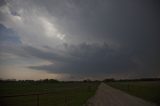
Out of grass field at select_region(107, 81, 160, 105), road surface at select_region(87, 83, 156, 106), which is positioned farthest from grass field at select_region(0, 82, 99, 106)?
grass field at select_region(107, 81, 160, 105)

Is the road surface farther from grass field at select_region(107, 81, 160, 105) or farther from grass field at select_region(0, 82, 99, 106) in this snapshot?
grass field at select_region(107, 81, 160, 105)

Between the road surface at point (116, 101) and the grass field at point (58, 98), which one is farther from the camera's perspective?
the grass field at point (58, 98)

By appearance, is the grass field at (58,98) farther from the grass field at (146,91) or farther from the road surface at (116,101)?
the grass field at (146,91)

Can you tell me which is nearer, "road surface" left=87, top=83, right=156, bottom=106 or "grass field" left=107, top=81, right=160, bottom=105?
"road surface" left=87, top=83, right=156, bottom=106

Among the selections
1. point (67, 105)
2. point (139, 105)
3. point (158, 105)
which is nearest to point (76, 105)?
point (67, 105)

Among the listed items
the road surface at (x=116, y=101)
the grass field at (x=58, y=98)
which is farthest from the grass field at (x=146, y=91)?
the grass field at (x=58, y=98)

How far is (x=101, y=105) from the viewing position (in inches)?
539

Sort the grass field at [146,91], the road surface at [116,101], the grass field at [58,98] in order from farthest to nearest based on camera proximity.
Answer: the grass field at [146,91], the grass field at [58,98], the road surface at [116,101]

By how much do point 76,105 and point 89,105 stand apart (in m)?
1.52

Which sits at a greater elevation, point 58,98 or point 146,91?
point 146,91

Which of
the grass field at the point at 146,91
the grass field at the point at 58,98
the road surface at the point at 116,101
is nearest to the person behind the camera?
the road surface at the point at 116,101

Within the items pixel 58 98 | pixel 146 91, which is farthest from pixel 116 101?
pixel 146 91

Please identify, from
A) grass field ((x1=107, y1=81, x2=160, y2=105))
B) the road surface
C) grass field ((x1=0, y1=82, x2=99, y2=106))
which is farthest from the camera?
grass field ((x1=107, y1=81, x2=160, y2=105))

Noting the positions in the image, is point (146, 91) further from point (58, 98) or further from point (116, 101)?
point (116, 101)
